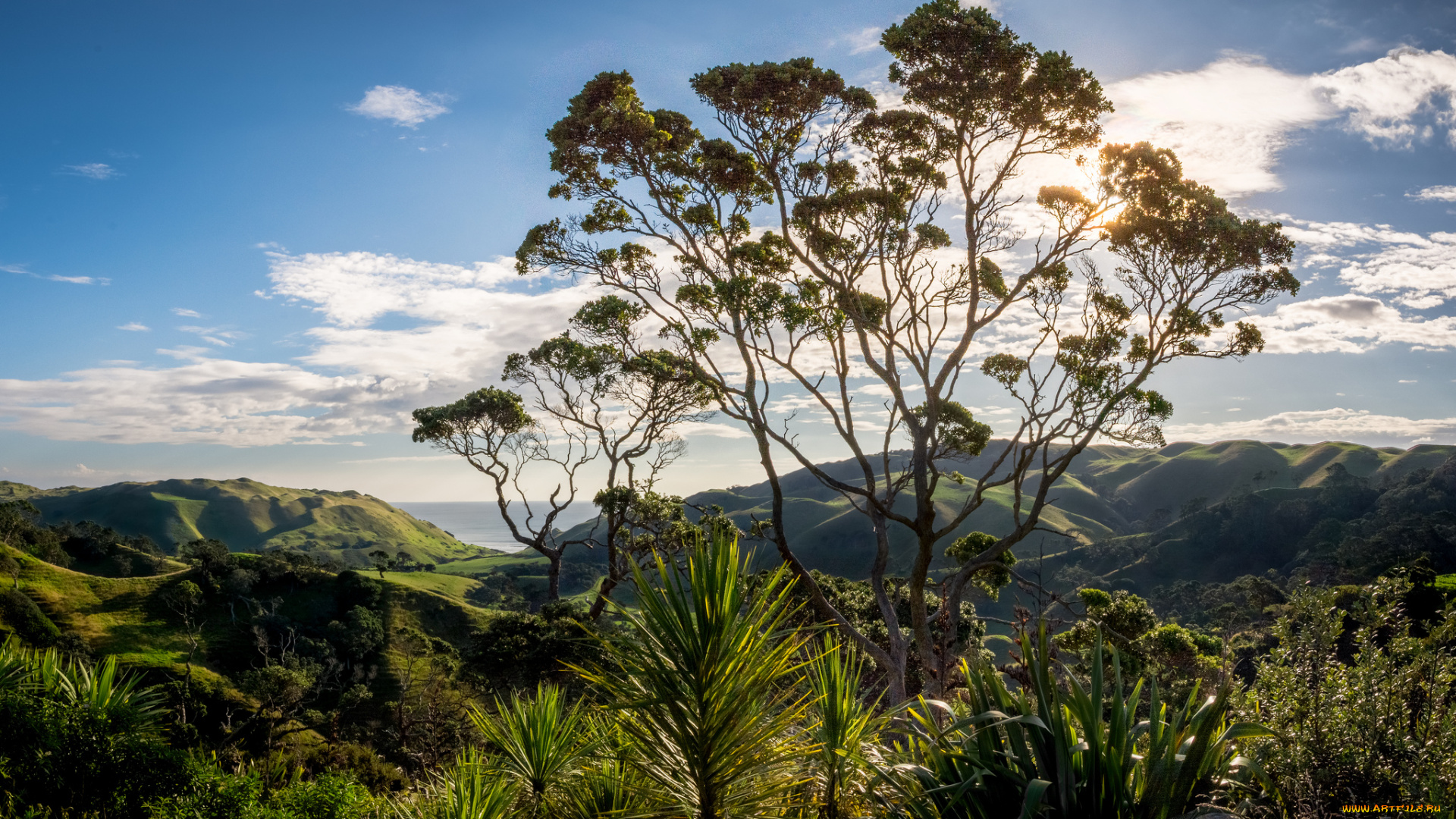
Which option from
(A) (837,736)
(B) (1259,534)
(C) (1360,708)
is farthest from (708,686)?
(B) (1259,534)

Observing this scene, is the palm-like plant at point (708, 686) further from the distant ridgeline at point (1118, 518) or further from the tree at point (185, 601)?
the tree at point (185, 601)

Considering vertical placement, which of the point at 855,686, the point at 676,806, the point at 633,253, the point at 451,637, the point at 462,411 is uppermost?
the point at 633,253

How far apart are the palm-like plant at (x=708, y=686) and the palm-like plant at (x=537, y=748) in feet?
4.94

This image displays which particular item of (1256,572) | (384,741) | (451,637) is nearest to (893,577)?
(384,741)

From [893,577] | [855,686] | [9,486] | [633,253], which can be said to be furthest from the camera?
[9,486]

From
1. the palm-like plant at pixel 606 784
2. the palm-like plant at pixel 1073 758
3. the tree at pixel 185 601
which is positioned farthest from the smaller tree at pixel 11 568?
the palm-like plant at pixel 1073 758

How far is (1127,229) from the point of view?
13.0 meters

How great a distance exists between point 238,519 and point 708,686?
221500 mm

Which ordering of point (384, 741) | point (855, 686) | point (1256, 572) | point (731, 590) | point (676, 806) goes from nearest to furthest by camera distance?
1. point (731, 590)
2. point (676, 806)
3. point (855, 686)
4. point (384, 741)
5. point (1256, 572)

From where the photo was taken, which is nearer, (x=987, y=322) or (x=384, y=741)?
(x=987, y=322)

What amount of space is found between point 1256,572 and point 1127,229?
105251 mm

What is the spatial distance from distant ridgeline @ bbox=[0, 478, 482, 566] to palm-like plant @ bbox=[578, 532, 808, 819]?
6527 inches

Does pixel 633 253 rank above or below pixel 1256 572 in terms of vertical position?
above

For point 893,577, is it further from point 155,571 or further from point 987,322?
point 155,571
